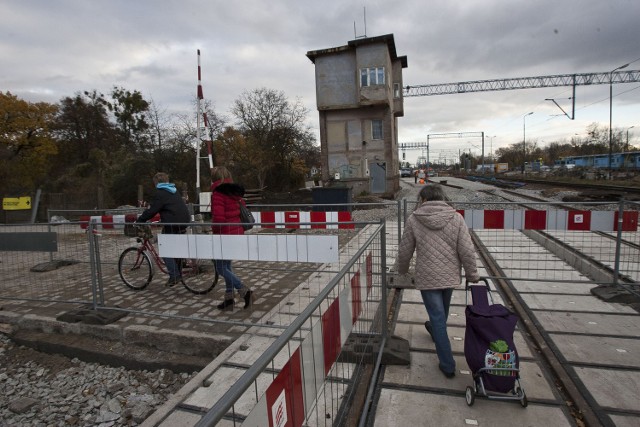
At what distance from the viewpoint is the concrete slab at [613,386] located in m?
2.81

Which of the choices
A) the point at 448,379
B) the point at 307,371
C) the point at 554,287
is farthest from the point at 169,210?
the point at 554,287

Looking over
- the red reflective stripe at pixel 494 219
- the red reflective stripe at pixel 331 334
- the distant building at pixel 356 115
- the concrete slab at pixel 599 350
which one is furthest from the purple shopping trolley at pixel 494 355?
the distant building at pixel 356 115

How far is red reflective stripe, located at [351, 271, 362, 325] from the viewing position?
2.72m

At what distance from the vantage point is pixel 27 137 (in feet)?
97.1

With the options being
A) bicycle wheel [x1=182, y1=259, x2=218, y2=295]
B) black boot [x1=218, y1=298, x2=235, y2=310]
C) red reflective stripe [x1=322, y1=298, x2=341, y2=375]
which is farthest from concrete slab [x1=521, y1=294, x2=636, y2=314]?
bicycle wheel [x1=182, y1=259, x2=218, y2=295]

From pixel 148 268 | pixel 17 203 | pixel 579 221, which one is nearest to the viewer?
pixel 579 221

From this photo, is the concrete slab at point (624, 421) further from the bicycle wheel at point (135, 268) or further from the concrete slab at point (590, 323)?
the bicycle wheel at point (135, 268)

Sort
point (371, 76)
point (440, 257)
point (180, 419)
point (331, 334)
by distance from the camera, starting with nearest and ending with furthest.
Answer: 1. point (331, 334)
2. point (180, 419)
3. point (440, 257)
4. point (371, 76)

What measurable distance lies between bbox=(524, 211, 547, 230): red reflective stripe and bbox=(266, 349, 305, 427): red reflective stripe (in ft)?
16.8

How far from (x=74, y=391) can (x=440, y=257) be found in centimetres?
423

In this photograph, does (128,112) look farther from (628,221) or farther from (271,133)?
(628,221)

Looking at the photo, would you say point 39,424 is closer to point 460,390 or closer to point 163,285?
point 163,285

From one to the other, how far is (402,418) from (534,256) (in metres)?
5.46

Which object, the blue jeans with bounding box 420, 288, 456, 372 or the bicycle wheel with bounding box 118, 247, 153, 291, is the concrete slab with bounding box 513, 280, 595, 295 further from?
the bicycle wheel with bounding box 118, 247, 153, 291
